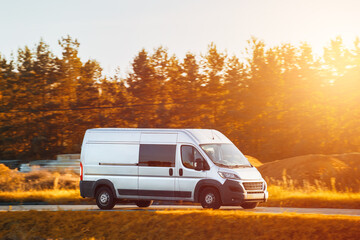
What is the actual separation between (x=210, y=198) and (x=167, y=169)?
1.59m

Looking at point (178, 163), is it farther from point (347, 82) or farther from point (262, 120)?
point (347, 82)

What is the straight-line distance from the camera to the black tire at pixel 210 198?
1694cm

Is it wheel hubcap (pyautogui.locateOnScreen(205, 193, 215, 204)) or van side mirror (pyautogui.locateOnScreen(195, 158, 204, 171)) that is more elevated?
van side mirror (pyautogui.locateOnScreen(195, 158, 204, 171))

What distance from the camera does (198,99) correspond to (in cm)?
6050

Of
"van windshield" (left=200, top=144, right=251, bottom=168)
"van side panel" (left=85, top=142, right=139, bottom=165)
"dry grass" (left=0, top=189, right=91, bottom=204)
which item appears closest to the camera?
"van windshield" (left=200, top=144, right=251, bottom=168)

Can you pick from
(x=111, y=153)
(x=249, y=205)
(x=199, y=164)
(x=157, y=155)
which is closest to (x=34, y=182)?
(x=111, y=153)

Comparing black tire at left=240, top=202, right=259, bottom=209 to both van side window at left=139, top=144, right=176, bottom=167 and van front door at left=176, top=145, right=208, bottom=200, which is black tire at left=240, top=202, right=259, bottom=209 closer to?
van front door at left=176, top=145, right=208, bottom=200

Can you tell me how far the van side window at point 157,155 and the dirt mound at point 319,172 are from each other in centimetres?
1253

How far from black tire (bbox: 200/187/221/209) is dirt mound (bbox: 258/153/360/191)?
499 inches

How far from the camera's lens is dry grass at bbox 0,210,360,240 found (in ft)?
42.5

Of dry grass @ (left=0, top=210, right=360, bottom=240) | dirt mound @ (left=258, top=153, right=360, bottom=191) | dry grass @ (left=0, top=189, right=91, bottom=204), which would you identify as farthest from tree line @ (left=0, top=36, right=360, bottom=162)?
dry grass @ (left=0, top=210, right=360, bottom=240)

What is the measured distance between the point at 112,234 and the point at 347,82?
47.4m

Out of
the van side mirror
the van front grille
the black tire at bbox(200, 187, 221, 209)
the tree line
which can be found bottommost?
the black tire at bbox(200, 187, 221, 209)

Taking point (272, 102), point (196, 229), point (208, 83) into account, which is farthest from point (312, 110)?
point (196, 229)
